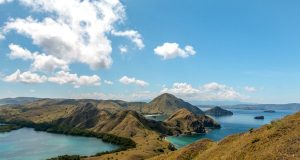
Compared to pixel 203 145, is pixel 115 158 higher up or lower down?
lower down

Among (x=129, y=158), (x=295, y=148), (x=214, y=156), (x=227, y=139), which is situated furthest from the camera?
(x=129, y=158)

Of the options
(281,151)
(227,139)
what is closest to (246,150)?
(281,151)

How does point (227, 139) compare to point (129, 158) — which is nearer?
point (227, 139)

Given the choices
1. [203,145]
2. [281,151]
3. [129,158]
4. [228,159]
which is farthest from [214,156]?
[129,158]

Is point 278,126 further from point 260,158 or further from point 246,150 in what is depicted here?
point 260,158

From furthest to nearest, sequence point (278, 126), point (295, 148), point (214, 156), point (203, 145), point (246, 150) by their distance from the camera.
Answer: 1. point (203, 145)
2. point (214, 156)
3. point (278, 126)
4. point (246, 150)
5. point (295, 148)

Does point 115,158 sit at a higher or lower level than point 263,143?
lower

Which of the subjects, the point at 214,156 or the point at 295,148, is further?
the point at 214,156


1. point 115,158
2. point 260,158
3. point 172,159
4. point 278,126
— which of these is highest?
point 278,126

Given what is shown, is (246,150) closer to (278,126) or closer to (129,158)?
(278,126)
